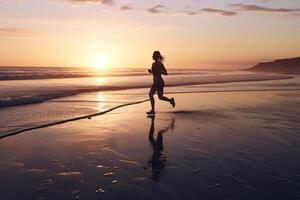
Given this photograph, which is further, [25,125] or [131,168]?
[25,125]

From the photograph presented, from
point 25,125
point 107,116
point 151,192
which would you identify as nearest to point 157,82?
point 107,116

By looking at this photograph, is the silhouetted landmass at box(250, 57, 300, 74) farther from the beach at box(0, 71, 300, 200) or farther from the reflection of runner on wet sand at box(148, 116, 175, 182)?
the reflection of runner on wet sand at box(148, 116, 175, 182)

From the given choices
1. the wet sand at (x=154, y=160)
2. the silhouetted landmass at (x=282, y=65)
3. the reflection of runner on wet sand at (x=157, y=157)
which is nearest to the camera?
the wet sand at (x=154, y=160)

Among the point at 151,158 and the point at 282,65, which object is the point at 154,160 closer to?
the point at 151,158

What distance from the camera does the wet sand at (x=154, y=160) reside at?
4.60 m

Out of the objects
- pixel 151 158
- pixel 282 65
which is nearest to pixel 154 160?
pixel 151 158

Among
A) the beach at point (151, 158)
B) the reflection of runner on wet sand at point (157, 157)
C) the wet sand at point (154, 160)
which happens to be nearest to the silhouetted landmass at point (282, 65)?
the beach at point (151, 158)

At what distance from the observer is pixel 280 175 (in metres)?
5.15

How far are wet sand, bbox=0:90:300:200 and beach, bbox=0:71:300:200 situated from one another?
14 mm

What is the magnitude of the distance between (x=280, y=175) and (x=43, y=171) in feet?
11.8

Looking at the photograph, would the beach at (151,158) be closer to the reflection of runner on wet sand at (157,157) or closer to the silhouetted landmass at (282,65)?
the reflection of runner on wet sand at (157,157)

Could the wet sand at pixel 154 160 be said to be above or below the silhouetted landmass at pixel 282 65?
below

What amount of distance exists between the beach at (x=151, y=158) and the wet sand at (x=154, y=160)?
0.01m

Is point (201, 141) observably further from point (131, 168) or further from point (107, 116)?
point (107, 116)
